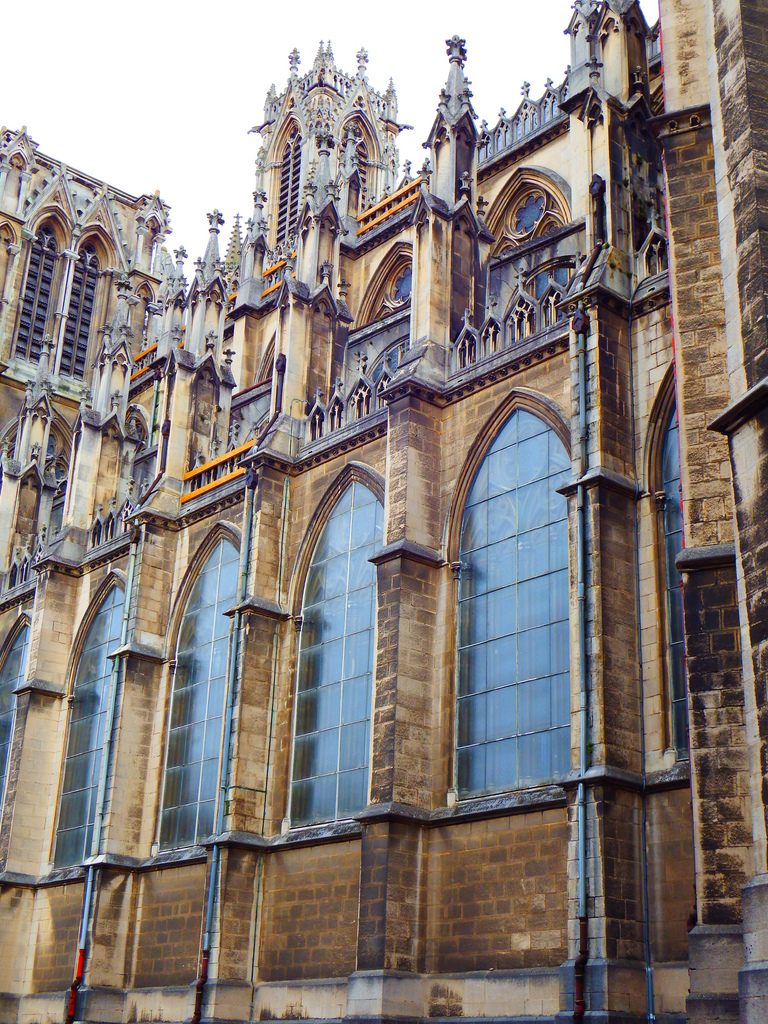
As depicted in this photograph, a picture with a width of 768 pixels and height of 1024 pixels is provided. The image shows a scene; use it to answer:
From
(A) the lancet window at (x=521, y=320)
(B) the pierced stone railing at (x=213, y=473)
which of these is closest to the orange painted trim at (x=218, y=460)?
(B) the pierced stone railing at (x=213, y=473)

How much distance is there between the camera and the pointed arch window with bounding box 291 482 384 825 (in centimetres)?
2284

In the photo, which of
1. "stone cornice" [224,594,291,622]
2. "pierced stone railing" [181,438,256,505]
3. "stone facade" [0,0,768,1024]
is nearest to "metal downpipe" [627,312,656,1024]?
"stone facade" [0,0,768,1024]

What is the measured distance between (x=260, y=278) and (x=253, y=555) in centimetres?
1663

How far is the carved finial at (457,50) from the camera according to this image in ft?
87.4

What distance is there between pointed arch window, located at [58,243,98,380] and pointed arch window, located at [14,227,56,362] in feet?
3.29

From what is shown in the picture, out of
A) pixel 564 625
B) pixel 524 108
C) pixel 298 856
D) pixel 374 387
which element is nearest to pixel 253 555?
pixel 374 387

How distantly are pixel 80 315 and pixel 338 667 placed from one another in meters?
34.0

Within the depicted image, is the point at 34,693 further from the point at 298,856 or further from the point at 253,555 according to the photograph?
the point at 298,856

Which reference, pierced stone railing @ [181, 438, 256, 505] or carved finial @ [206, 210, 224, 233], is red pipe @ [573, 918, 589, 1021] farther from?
carved finial @ [206, 210, 224, 233]

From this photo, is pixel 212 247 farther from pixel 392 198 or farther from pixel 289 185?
pixel 289 185

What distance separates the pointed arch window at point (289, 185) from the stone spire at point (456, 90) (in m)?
27.8

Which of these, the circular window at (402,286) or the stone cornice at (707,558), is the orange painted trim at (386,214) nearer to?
the circular window at (402,286)

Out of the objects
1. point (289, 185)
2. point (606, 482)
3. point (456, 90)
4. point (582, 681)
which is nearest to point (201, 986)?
point (582, 681)

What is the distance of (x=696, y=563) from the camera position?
48.8 ft
